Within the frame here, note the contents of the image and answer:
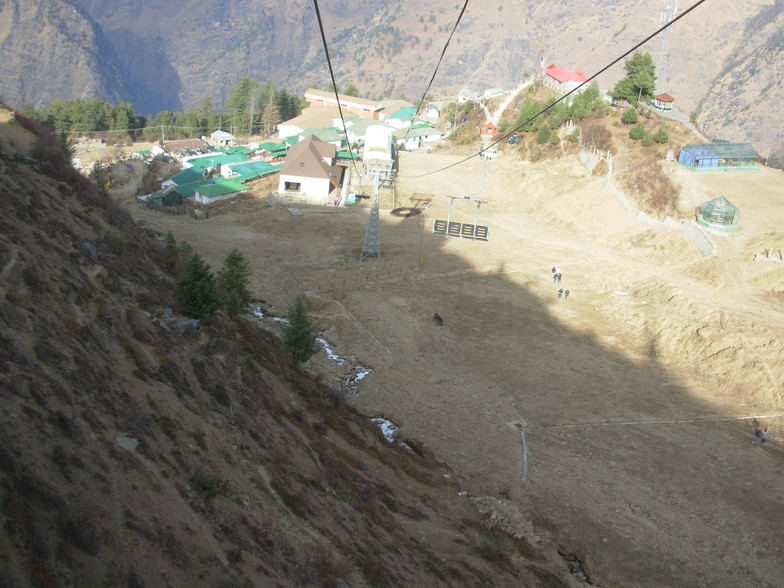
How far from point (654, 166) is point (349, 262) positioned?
3043 cm

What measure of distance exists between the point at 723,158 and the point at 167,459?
59721mm

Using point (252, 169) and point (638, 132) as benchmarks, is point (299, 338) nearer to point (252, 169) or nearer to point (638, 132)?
point (638, 132)

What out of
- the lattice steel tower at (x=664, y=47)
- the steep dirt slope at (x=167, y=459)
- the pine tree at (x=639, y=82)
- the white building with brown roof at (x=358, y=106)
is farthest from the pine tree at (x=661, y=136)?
the white building with brown roof at (x=358, y=106)

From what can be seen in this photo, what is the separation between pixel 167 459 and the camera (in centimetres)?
1306

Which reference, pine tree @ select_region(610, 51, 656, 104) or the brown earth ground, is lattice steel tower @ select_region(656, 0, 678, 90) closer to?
pine tree @ select_region(610, 51, 656, 104)

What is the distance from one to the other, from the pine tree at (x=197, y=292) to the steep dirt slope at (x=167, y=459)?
27.2 inches

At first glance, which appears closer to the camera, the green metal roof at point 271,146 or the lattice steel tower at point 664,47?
the green metal roof at point 271,146

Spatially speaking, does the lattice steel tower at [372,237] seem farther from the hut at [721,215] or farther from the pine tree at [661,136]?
the pine tree at [661,136]

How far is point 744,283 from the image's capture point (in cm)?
4159

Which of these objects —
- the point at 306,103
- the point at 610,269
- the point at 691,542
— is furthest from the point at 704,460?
the point at 306,103

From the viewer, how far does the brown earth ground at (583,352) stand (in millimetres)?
22844

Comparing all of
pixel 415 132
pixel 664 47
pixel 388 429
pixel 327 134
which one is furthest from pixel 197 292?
pixel 664 47

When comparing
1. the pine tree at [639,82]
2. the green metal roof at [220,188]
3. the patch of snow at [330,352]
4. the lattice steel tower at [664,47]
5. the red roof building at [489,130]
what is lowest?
the patch of snow at [330,352]

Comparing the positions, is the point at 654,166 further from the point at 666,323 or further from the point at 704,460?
the point at 704,460
